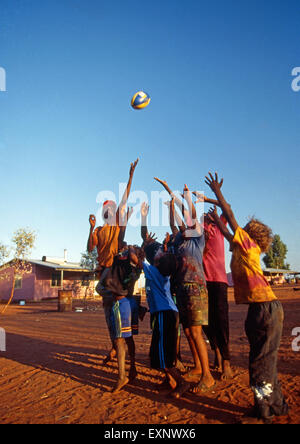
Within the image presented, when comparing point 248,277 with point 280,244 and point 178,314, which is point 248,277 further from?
point 280,244

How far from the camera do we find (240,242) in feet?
10.4

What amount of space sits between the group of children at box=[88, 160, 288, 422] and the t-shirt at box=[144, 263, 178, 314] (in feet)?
0.04

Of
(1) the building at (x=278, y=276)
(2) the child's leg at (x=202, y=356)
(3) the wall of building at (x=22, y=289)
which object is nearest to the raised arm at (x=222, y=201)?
(2) the child's leg at (x=202, y=356)

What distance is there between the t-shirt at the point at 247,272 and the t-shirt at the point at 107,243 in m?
2.08

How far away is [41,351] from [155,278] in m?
4.22

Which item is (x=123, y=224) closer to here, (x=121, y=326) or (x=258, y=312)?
(x=121, y=326)

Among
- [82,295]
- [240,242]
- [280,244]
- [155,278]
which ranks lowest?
[82,295]

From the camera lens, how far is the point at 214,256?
4.65 meters

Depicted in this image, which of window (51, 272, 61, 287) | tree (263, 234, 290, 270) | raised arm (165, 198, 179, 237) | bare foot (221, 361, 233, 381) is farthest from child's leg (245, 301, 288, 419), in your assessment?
tree (263, 234, 290, 270)

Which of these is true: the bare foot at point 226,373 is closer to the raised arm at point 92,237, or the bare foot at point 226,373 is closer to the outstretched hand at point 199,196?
the outstretched hand at point 199,196

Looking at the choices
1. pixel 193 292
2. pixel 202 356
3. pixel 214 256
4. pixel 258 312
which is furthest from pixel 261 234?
pixel 202 356

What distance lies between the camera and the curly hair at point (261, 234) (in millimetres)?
3328

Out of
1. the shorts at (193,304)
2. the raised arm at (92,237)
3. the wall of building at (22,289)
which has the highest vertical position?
the raised arm at (92,237)
